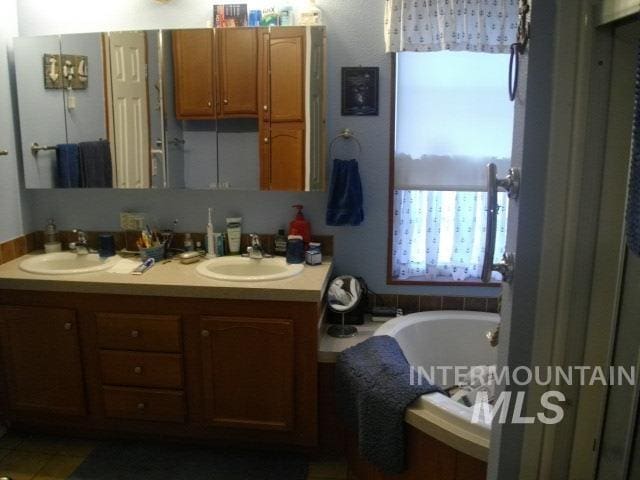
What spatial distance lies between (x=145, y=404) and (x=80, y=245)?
3.11ft

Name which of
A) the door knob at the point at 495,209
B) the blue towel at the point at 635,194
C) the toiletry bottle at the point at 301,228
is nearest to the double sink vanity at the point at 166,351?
the toiletry bottle at the point at 301,228

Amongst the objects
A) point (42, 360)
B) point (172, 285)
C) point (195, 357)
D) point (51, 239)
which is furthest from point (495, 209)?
point (51, 239)

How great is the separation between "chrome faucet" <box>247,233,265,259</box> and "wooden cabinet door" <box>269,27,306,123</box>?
1.96ft

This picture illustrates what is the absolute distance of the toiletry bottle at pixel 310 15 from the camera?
2365 mm

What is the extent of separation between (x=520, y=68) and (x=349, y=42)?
148 cm

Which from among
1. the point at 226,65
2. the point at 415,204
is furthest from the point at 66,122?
the point at 415,204

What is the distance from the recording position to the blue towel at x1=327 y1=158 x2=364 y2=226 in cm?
245

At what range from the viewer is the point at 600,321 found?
104 centimetres

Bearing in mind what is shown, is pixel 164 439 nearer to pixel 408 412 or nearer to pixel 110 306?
pixel 110 306

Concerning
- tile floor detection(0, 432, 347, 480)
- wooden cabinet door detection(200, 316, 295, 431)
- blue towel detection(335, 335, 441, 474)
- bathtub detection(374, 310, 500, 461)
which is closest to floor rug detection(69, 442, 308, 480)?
tile floor detection(0, 432, 347, 480)

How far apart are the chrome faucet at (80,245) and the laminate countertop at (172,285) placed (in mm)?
333

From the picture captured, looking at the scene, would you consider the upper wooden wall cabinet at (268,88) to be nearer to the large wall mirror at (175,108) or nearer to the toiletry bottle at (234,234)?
the large wall mirror at (175,108)

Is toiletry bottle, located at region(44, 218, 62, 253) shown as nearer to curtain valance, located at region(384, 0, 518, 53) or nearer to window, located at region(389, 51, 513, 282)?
window, located at region(389, 51, 513, 282)

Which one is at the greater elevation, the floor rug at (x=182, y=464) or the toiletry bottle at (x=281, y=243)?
the toiletry bottle at (x=281, y=243)
